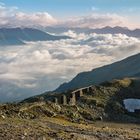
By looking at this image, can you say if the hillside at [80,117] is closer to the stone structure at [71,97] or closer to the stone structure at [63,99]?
the stone structure at [71,97]

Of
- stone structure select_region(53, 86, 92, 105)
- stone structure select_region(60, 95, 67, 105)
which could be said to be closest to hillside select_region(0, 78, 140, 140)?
stone structure select_region(53, 86, 92, 105)

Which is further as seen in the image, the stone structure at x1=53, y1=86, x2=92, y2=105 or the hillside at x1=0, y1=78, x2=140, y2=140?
the stone structure at x1=53, y1=86, x2=92, y2=105

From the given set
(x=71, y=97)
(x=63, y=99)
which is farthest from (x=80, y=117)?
(x=71, y=97)

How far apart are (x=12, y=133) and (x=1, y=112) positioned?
641 inches

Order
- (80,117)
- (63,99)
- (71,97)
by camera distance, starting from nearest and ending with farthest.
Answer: (80,117), (63,99), (71,97)

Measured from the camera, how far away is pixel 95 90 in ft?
363

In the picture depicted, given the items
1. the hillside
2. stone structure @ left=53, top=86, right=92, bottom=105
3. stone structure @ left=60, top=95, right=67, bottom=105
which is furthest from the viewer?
stone structure @ left=60, top=95, right=67, bottom=105

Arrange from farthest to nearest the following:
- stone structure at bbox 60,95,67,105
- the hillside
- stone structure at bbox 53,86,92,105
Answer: stone structure at bbox 60,95,67,105
stone structure at bbox 53,86,92,105
the hillside

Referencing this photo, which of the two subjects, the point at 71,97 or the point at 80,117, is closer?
the point at 80,117

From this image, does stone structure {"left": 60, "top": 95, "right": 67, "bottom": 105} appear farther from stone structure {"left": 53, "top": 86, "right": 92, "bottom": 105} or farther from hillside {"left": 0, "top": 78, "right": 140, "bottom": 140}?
hillside {"left": 0, "top": 78, "right": 140, "bottom": 140}

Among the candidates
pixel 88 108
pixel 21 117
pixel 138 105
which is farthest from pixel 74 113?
pixel 138 105

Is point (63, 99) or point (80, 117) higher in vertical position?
point (63, 99)

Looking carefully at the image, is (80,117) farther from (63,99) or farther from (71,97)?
(71,97)

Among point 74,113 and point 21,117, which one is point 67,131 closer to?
point 21,117
